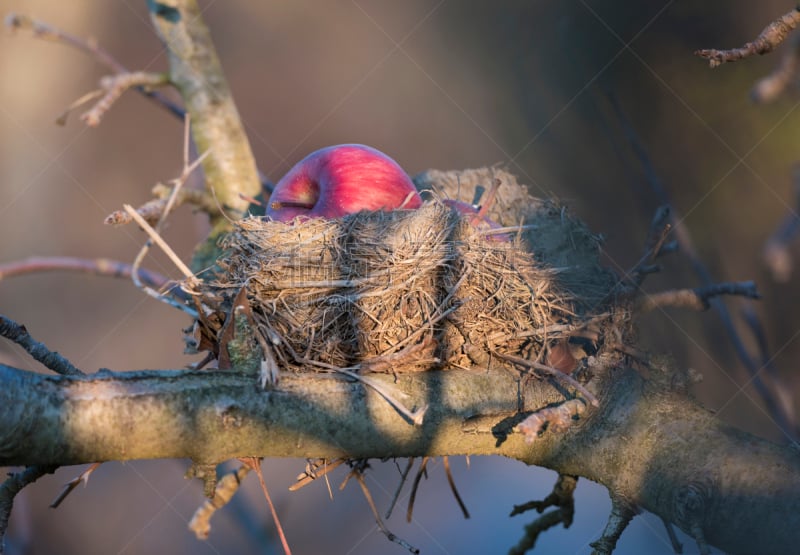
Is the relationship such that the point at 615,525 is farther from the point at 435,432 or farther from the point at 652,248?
the point at 652,248

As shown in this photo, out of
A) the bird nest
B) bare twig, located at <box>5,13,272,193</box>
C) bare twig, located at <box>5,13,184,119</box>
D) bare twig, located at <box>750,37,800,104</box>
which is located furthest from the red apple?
bare twig, located at <box>750,37,800,104</box>

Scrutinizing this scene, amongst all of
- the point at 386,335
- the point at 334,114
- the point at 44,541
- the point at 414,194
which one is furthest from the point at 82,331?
the point at 386,335

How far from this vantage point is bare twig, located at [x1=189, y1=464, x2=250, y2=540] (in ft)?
4.71

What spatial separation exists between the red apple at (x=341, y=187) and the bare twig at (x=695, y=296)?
28.1 inches

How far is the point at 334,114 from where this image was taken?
5352 millimetres

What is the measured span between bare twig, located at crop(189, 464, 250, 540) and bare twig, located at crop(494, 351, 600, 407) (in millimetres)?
636

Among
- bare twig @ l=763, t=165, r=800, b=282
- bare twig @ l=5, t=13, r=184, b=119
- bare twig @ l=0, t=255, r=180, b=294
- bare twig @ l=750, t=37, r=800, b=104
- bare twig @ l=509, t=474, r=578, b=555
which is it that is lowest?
bare twig @ l=0, t=255, r=180, b=294

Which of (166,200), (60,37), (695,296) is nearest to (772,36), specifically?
(695,296)

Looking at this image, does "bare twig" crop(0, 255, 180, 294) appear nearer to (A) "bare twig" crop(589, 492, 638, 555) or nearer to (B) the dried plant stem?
(B) the dried plant stem

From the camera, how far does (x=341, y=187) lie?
2059 millimetres

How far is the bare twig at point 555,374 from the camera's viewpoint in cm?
140

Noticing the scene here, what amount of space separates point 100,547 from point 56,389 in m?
3.97

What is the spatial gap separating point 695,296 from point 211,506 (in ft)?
3.37

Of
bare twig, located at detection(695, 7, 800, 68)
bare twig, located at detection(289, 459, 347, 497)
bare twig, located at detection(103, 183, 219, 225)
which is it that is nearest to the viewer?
bare twig, located at detection(695, 7, 800, 68)
